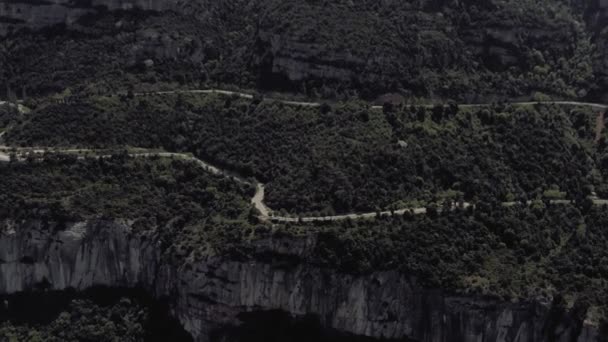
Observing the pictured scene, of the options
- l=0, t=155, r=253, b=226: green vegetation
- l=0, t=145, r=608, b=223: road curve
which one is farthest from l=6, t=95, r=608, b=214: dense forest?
l=0, t=155, r=253, b=226: green vegetation

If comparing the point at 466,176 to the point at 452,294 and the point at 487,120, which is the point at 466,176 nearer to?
the point at 487,120

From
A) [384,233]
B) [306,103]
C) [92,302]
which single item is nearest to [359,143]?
[306,103]

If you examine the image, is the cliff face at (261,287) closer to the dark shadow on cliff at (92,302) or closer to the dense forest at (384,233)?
the dark shadow on cliff at (92,302)

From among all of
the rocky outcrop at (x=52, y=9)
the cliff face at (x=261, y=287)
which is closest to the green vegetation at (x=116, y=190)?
the cliff face at (x=261, y=287)

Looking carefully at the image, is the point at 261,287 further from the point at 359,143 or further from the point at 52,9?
the point at 52,9

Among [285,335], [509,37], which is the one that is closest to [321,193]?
[285,335]

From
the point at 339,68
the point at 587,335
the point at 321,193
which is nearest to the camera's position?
the point at 587,335
